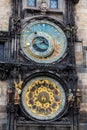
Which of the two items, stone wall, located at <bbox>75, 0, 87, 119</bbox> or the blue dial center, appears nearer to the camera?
stone wall, located at <bbox>75, 0, 87, 119</bbox>

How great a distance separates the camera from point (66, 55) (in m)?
12.0

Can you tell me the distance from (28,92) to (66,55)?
181 centimetres

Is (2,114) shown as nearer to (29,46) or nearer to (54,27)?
(29,46)

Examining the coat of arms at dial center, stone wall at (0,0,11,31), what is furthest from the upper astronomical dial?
the coat of arms at dial center

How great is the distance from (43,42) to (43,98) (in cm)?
188

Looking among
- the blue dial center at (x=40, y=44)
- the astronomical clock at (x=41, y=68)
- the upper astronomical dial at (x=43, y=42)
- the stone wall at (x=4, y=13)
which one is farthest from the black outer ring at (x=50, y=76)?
the stone wall at (x=4, y=13)

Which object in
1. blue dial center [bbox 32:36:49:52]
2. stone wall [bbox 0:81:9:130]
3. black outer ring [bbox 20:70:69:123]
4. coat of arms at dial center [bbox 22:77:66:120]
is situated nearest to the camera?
stone wall [bbox 0:81:9:130]

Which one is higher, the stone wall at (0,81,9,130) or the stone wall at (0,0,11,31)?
the stone wall at (0,0,11,31)

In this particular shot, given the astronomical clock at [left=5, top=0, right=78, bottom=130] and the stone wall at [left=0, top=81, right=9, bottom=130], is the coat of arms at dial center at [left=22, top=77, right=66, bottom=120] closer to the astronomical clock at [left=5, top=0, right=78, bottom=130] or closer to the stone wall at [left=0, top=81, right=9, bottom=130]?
the astronomical clock at [left=5, top=0, right=78, bottom=130]

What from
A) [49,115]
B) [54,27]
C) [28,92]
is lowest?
[49,115]

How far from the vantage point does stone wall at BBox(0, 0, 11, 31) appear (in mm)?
11922

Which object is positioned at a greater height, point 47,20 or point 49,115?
point 47,20

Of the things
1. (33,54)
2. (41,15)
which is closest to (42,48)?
(33,54)

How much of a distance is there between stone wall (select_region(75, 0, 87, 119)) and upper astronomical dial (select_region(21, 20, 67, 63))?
56 centimetres
